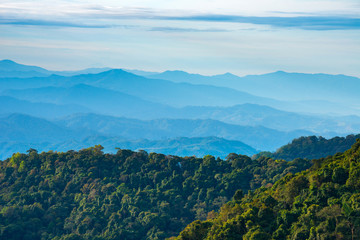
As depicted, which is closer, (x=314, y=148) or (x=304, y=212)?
(x=304, y=212)

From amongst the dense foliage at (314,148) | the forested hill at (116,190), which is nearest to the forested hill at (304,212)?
the forested hill at (116,190)

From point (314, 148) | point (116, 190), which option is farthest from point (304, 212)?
point (314, 148)

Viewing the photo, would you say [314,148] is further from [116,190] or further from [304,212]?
[304,212]

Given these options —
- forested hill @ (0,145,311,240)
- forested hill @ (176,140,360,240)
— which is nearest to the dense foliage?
forested hill @ (0,145,311,240)

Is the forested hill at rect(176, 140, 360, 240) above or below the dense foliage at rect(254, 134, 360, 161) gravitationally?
above

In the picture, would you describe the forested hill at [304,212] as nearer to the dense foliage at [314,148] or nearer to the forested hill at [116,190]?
A: the forested hill at [116,190]

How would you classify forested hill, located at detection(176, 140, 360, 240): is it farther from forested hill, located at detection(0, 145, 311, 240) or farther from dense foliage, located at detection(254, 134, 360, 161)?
dense foliage, located at detection(254, 134, 360, 161)
